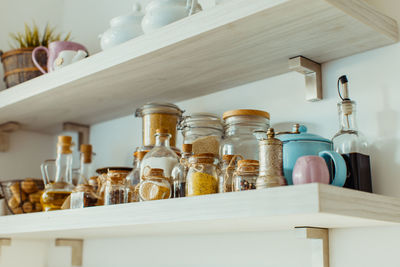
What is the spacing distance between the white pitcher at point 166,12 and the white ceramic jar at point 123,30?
0.13 meters

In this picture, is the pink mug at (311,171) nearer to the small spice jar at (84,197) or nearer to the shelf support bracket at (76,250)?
the small spice jar at (84,197)

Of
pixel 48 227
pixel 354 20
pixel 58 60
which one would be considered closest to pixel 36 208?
pixel 48 227

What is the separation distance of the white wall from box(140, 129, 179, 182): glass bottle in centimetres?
24

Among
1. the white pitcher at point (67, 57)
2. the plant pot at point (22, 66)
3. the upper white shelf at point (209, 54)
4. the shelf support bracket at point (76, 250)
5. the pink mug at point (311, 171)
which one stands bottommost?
the shelf support bracket at point (76, 250)

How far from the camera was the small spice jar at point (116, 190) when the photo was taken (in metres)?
1.18

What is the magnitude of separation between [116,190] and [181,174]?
0.58ft

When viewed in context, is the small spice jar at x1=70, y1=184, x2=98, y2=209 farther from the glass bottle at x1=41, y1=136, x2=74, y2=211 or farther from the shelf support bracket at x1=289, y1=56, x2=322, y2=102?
the shelf support bracket at x1=289, y1=56, x2=322, y2=102

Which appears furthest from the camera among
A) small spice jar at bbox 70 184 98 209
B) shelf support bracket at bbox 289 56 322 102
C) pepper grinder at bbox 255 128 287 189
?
small spice jar at bbox 70 184 98 209

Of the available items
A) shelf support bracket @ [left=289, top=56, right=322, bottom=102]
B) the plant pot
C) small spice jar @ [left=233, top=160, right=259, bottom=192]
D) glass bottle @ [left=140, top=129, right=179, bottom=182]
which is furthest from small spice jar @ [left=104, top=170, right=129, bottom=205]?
the plant pot

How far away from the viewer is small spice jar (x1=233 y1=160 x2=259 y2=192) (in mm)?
963

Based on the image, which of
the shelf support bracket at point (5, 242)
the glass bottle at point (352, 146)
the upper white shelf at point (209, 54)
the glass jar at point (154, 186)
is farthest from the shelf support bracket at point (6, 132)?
the glass bottle at point (352, 146)

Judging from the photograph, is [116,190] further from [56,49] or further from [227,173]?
[56,49]

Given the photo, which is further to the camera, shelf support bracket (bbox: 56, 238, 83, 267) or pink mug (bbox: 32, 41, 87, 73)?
shelf support bracket (bbox: 56, 238, 83, 267)

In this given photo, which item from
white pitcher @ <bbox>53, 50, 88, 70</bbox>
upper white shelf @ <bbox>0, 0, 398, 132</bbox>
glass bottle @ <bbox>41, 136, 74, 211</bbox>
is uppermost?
white pitcher @ <bbox>53, 50, 88, 70</bbox>
